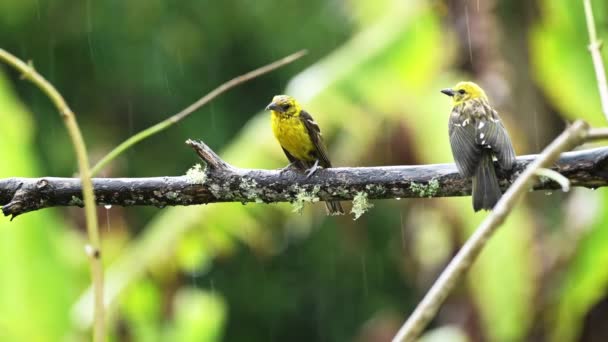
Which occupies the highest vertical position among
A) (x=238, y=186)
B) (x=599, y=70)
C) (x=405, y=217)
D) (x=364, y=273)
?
(x=599, y=70)

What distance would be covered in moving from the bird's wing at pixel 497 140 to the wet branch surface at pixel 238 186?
0.05m

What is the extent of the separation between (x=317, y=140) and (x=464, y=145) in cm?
110

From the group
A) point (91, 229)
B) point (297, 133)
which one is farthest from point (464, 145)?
point (91, 229)

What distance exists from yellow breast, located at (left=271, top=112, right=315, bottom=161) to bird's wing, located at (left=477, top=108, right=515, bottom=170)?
990mm

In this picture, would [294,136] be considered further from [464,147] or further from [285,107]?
[464,147]

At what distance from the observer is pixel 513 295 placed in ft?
23.4

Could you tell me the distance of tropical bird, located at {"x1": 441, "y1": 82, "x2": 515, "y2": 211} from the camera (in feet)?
10.6

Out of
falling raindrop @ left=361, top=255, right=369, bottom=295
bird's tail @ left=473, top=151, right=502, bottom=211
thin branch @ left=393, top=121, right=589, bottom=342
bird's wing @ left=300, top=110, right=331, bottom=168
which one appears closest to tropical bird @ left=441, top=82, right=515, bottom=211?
bird's tail @ left=473, top=151, right=502, bottom=211

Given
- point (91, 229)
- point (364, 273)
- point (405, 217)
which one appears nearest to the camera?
point (91, 229)

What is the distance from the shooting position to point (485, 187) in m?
3.23

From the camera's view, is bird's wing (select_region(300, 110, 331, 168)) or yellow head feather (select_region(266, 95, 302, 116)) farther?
yellow head feather (select_region(266, 95, 302, 116))

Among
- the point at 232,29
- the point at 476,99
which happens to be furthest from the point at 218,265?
the point at 476,99

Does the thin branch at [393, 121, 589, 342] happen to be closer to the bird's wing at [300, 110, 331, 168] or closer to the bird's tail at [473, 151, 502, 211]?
the bird's tail at [473, 151, 502, 211]

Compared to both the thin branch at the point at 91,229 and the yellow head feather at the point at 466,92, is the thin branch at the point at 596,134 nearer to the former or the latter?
the thin branch at the point at 91,229
